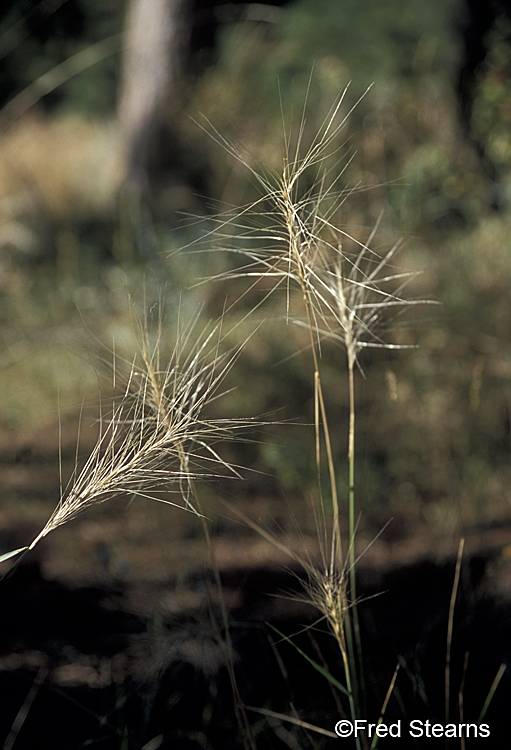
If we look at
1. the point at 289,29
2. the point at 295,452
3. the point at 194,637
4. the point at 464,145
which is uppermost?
the point at 289,29

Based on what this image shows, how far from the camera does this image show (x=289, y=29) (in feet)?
14.5

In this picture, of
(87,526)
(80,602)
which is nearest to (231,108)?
(87,526)

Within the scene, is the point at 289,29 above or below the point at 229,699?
above

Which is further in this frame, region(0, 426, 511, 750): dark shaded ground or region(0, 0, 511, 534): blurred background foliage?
region(0, 0, 511, 534): blurred background foliage

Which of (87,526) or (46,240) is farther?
(46,240)

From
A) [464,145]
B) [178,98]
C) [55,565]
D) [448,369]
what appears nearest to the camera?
[55,565]

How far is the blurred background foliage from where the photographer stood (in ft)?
6.94

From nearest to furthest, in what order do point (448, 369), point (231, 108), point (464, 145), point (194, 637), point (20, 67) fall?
point (194, 637) → point (448, 369) → point (464, 145) → point (231, 108) → point (20, 67)

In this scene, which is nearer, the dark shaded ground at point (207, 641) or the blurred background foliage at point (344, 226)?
the dark shaded ground at point (207, 641)

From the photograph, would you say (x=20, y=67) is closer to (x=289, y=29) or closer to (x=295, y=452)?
(x=289, y=29)

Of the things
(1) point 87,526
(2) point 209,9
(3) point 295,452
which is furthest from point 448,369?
(2) point 209,9

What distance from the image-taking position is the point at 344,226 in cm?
98

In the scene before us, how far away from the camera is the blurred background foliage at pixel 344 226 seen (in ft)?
6.94

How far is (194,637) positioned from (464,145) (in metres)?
2.64
